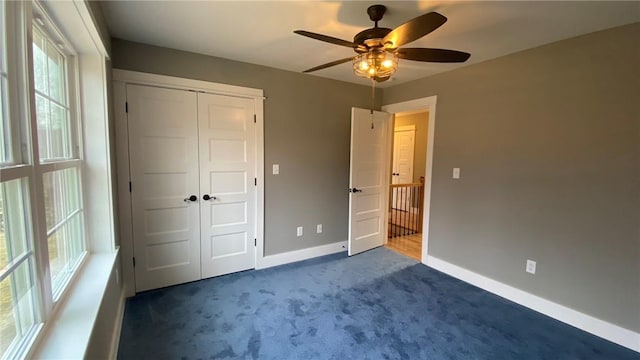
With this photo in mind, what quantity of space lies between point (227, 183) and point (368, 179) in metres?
1.86

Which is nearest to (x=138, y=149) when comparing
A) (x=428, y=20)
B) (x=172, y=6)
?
(x=172, y=6)

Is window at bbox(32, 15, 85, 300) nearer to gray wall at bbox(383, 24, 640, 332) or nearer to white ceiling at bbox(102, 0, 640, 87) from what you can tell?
white ceiling at bbox(102, 0, 640, 87)

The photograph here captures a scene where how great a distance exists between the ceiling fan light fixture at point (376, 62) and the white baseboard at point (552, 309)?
7.94 ft

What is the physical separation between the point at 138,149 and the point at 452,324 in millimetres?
3134

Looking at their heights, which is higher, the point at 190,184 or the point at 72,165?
the point at 72,165

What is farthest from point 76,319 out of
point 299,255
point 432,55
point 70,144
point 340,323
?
point 299,255

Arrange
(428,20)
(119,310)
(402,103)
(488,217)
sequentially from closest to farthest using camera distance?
(428,20)
(119,310)
(488,217)
(402,103)

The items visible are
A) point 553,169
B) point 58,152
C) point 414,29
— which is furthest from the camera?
point 553,169

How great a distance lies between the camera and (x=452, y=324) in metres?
2.40

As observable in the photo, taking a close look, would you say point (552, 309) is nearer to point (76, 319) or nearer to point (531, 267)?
point (531, 267)

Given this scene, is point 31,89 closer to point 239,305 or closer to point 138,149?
point 138,149

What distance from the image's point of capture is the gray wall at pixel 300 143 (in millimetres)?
3154

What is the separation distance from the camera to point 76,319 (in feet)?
4.41

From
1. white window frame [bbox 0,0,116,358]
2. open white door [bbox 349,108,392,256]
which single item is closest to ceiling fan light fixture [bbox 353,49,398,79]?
white window frame [bbox 0,0,116,358]
